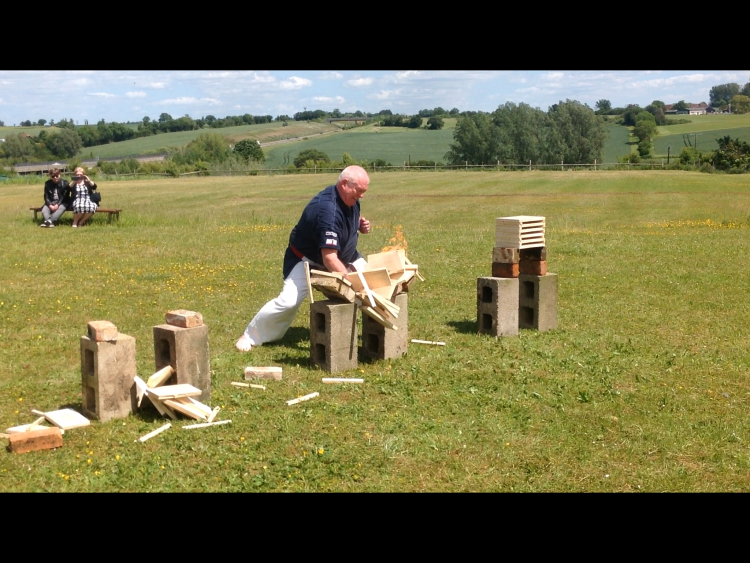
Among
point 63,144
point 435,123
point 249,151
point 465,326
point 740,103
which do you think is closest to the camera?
point 465,326

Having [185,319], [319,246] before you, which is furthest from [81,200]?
[185,319]

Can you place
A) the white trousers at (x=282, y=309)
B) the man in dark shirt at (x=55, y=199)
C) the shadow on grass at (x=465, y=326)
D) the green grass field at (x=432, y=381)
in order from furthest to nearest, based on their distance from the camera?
the man in dark shirt at (x=55, y=199) → the shadow on grass at (x=465, y=326) → the white trousers at (x=282, y=309) → the green grass field at (x=432, y=381)

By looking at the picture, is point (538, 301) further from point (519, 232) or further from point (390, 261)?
point (390, 261)

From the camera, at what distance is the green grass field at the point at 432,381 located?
608 cm

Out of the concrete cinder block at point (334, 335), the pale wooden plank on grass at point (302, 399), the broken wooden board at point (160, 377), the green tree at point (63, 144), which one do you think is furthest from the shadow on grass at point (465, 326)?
the green tree at point (63, 144)

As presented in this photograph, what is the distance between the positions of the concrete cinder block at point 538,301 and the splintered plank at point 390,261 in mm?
1944

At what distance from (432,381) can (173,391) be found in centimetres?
265

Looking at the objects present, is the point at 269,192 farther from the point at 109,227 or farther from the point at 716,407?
the point at 716,407

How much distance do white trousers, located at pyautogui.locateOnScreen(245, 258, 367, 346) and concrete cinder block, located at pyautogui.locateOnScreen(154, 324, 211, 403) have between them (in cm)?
204

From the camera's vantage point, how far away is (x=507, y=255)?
392 inches

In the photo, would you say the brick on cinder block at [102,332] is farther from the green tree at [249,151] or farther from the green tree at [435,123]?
the green tree at [435,123]

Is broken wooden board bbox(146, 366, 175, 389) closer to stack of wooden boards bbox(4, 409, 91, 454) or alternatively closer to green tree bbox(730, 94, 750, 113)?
stack of wooden boards bbox(4, 409, 91, 454)
